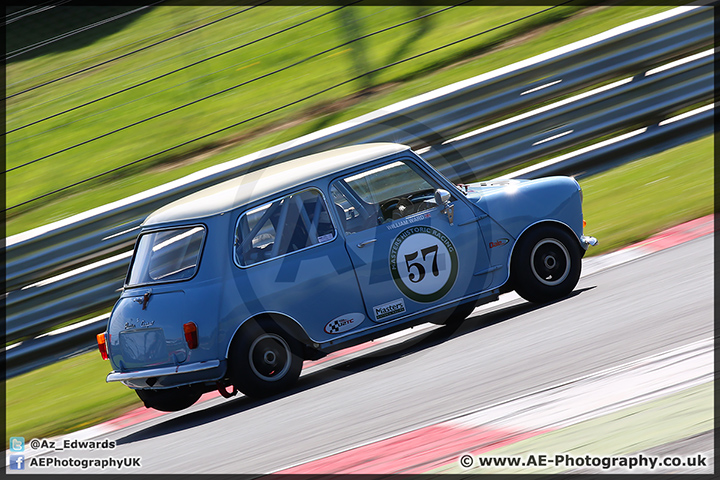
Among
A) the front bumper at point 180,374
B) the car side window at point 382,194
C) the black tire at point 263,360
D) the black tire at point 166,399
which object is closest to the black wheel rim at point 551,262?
the car side window at point 382,194

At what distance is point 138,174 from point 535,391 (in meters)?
8.32

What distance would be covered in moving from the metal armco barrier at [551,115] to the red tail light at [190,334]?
4.14m

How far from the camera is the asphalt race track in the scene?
15.9 feet

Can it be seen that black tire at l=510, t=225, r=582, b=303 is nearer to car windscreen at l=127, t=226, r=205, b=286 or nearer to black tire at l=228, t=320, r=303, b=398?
black tire at l=228, t=320, r=303, b=398

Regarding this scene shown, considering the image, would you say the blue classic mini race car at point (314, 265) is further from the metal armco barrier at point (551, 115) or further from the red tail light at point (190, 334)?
the metal armco barrier at point (551, 115)

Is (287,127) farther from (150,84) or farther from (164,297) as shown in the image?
(164,297)

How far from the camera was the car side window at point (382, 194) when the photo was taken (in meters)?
6.11

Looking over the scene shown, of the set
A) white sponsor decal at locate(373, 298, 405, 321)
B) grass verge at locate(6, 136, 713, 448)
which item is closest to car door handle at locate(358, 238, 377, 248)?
white sponsor decal at locate(373, 298, 405, 321)

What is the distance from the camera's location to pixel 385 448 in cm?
445

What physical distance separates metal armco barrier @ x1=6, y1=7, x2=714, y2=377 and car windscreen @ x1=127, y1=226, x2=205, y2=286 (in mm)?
3435

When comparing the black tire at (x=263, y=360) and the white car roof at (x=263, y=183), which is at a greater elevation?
the white car roof at (x=263, y=183)

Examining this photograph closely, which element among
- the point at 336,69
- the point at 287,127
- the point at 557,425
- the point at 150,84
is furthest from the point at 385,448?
the point at 150,84

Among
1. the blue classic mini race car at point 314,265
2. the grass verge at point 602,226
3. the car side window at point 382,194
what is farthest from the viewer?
the grass verge at point 602,226

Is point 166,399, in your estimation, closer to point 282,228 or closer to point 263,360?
point 263,360
